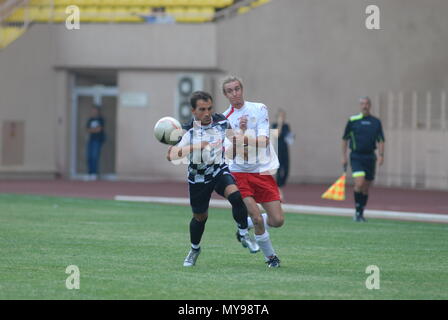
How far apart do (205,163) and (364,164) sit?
29.4 ft

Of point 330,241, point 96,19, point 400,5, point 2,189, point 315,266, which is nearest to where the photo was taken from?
point 315,266

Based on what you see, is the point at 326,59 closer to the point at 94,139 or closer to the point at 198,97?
the point at 94,139

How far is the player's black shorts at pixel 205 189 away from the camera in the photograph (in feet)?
38.5

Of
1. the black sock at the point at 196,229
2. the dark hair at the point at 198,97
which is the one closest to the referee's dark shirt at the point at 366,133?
the black sock at the point at 196,229

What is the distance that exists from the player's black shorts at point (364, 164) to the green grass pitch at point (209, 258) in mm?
949

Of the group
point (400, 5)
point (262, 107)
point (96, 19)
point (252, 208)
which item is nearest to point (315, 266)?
point (252, 208)

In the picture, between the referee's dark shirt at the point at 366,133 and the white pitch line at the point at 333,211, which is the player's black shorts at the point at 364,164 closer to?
the referee's dark shirt at the point at 366,133

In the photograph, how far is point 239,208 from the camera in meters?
12.0

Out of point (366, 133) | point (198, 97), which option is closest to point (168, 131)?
point (198, 97)

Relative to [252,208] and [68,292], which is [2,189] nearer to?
[252,208]

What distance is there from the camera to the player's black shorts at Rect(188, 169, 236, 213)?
1173 centimetres

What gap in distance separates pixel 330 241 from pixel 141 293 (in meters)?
6.53

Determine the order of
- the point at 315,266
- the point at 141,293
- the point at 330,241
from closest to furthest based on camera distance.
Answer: the point at 141,293
the point at 315,266
the point at 330,241

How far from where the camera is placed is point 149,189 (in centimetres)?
3116
